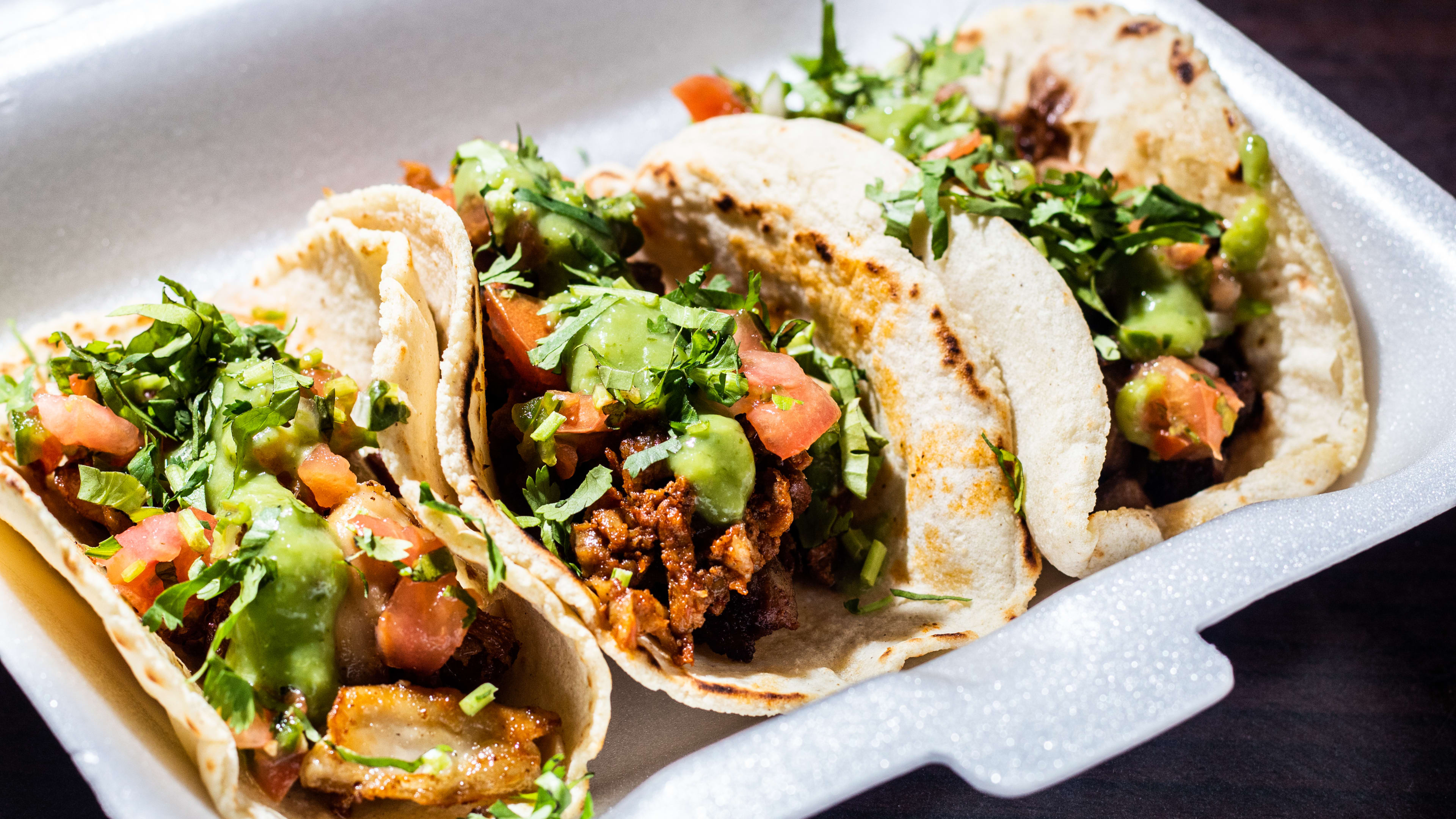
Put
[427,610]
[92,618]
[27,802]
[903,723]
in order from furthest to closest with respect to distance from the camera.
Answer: [27,802] < [92,618] < [427,610] < [903,723]

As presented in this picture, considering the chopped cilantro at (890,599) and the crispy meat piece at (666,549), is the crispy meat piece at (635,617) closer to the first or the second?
the crispy meat piece at (666,549)

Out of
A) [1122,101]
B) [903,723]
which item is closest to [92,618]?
[903,723]

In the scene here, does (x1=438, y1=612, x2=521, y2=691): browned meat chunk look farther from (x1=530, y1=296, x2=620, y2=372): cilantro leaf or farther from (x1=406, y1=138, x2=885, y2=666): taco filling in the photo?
(x1=530, y1=296, x2=620, y2=372): cilantro leaf

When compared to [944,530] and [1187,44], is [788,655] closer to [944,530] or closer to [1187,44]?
[944,530]

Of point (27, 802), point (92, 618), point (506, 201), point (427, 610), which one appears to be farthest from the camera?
point (506, 201)

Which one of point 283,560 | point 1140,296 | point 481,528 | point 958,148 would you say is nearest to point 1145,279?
point 1140,296

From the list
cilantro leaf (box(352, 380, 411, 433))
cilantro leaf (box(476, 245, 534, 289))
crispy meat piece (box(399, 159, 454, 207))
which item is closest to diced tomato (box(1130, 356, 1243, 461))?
cilantro leaf (box(476, 245, 534, 289))

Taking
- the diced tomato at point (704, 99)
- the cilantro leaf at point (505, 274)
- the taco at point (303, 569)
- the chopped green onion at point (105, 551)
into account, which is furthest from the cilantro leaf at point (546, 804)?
the diced tomato at point (704, 99)
